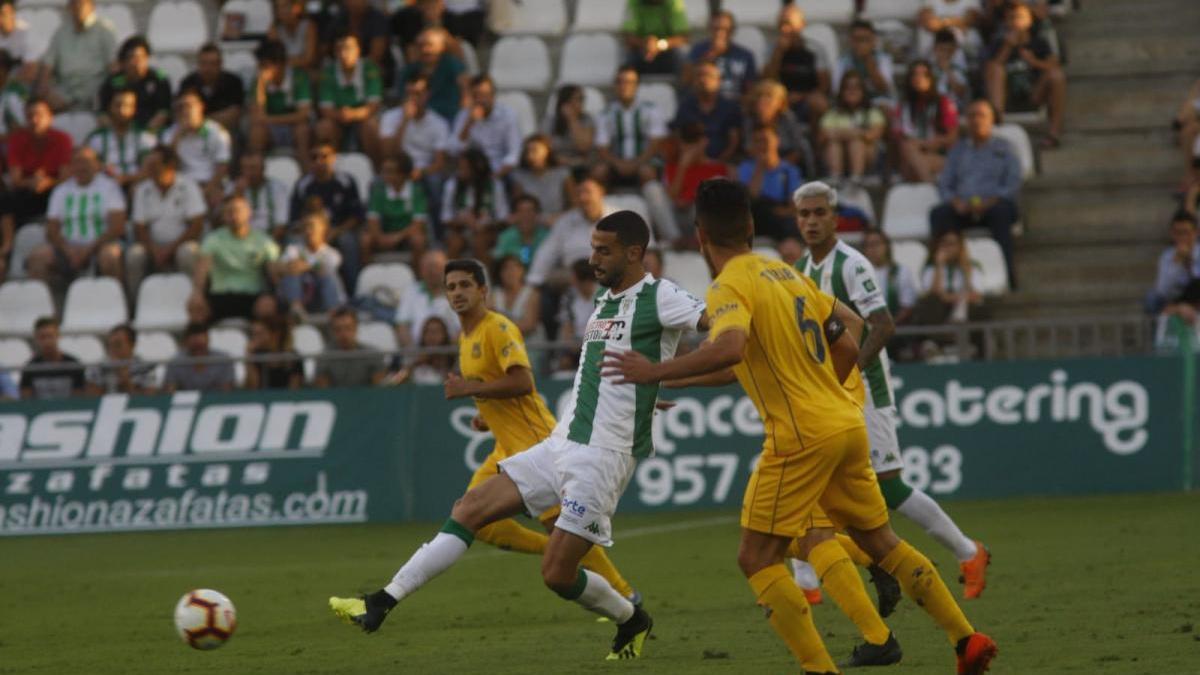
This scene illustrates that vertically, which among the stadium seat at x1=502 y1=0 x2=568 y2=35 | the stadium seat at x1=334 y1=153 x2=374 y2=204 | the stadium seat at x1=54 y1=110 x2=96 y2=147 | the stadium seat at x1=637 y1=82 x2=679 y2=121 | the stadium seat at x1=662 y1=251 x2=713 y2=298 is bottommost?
the stadium seat at x1=662 y1=251 x2=713 y2=298

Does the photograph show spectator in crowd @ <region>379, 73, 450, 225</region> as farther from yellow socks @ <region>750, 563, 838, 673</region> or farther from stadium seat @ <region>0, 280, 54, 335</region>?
yellow socks @ <region>750, 563, 838, 673</region>

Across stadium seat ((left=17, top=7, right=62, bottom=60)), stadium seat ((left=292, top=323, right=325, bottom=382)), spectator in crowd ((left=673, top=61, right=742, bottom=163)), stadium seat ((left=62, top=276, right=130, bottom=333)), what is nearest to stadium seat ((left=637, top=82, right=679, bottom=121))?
spectator in crowd ((left=673, top=61, right=742, bottom=163))

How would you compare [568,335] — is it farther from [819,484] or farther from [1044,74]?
[819,484]

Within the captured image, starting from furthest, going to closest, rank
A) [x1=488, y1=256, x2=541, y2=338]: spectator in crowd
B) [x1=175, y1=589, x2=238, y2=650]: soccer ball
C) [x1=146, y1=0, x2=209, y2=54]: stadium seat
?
[x1=146, y1=0, x2=209, y2=54]: stadium seat → [x1=488, y1=256, x2=541, y2=338]: spectator in crowd → [x1=175, y1=589, x2=238, y2=650]: soccer ball

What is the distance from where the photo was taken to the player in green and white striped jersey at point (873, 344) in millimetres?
10266

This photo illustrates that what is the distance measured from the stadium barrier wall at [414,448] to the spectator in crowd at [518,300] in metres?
1.43

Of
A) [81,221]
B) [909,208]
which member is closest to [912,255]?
[909,208]

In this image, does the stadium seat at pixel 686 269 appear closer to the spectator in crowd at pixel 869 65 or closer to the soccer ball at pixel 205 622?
the spectator in crowd at pixel 869 65

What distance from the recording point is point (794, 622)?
24.5ft

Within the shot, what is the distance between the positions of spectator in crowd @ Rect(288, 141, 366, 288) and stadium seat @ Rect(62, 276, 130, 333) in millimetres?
2027

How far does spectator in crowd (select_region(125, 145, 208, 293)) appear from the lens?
71.2 ft

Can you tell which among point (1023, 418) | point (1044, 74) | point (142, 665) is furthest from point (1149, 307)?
point (142, 665)

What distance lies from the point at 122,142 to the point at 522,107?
4514 mm

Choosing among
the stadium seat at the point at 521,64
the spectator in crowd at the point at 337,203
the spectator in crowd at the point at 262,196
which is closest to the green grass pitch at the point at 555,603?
the spectator in crowd at the point at 337,203
